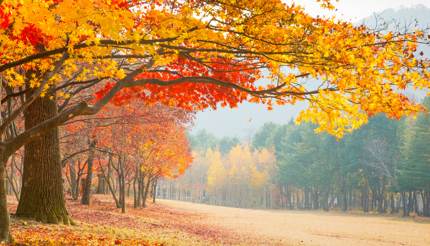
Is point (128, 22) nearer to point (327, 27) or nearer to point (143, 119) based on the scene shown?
point (327, 27)

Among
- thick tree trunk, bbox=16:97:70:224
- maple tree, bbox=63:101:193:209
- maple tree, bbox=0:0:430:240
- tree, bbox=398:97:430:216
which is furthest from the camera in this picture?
tree, bbox=398:97:430:216

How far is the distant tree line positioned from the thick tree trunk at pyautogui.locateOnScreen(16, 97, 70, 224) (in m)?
46.3

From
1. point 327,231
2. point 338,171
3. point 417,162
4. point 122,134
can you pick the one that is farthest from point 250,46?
point 338,171

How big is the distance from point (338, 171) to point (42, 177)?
206 ft

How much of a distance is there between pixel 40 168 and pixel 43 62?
4101mm

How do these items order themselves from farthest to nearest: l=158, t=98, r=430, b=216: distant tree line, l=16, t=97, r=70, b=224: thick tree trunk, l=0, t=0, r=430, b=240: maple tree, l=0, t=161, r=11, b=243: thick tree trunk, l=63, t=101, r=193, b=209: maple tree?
l=158, t=98, r=430, b=216: distant tree line → l=63, t=101, r=193, b=209: maple tree → l=16, t=97, r=70, b=224: thick tree trunk → l=0, t=161, r=11, b=243: thick tree trunk → l=0, t=0, r=430, b=240: maple tree

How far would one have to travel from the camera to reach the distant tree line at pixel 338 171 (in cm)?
5516

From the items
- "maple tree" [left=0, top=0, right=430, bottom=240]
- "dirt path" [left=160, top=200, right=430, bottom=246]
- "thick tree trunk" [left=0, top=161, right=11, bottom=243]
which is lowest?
"dirt path" [left=160, top=200, right=430, bottom=246]

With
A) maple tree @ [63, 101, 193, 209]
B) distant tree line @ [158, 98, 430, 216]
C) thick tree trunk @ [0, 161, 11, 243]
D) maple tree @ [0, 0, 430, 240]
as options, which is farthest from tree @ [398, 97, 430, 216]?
thick tree trunk @ [0, 161, 11, 243]

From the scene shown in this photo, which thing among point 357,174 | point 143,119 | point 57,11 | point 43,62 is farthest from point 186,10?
point 357,174

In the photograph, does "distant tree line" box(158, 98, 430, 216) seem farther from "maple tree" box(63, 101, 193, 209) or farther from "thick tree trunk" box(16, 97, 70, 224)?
"thick tree trunk" box(16, 97, 70, 224)

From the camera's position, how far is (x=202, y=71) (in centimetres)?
1203

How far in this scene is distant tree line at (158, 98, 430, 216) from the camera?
55156 mm

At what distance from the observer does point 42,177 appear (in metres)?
13.2
